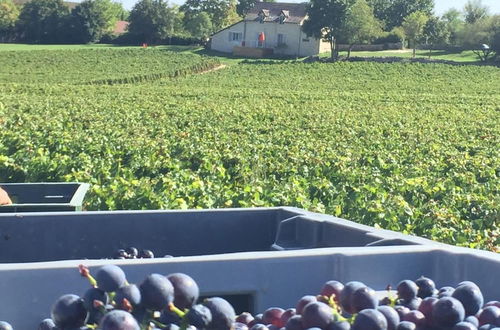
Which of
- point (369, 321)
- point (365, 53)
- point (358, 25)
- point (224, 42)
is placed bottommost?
point (365, 53)

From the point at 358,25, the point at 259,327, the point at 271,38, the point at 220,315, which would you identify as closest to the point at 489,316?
the point at 259,327

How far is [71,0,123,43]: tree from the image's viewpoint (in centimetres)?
9225

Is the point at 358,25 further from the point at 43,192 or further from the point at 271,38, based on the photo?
the point at 43,192

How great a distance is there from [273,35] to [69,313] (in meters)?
85.1

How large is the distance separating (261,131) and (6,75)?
A: 41.4 meters

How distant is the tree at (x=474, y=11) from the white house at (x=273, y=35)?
99.6 ft

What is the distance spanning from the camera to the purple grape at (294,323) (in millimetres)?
1694

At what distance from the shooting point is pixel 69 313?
5.55 feet

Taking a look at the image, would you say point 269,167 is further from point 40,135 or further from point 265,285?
point 265,285

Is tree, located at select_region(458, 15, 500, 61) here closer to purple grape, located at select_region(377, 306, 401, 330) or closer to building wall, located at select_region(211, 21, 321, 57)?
building wall, located at select_region(211, 21, 321, 57)

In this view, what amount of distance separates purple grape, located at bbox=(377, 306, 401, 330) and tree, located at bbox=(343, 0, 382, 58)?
75.7 metres

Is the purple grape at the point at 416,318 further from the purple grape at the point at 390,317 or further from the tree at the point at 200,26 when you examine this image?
the tree at the point at 200,26

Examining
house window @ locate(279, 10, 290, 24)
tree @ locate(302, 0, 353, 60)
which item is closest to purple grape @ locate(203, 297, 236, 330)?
tree @ locate(302, 0, 353, 60)

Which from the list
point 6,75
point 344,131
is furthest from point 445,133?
point 6,75
